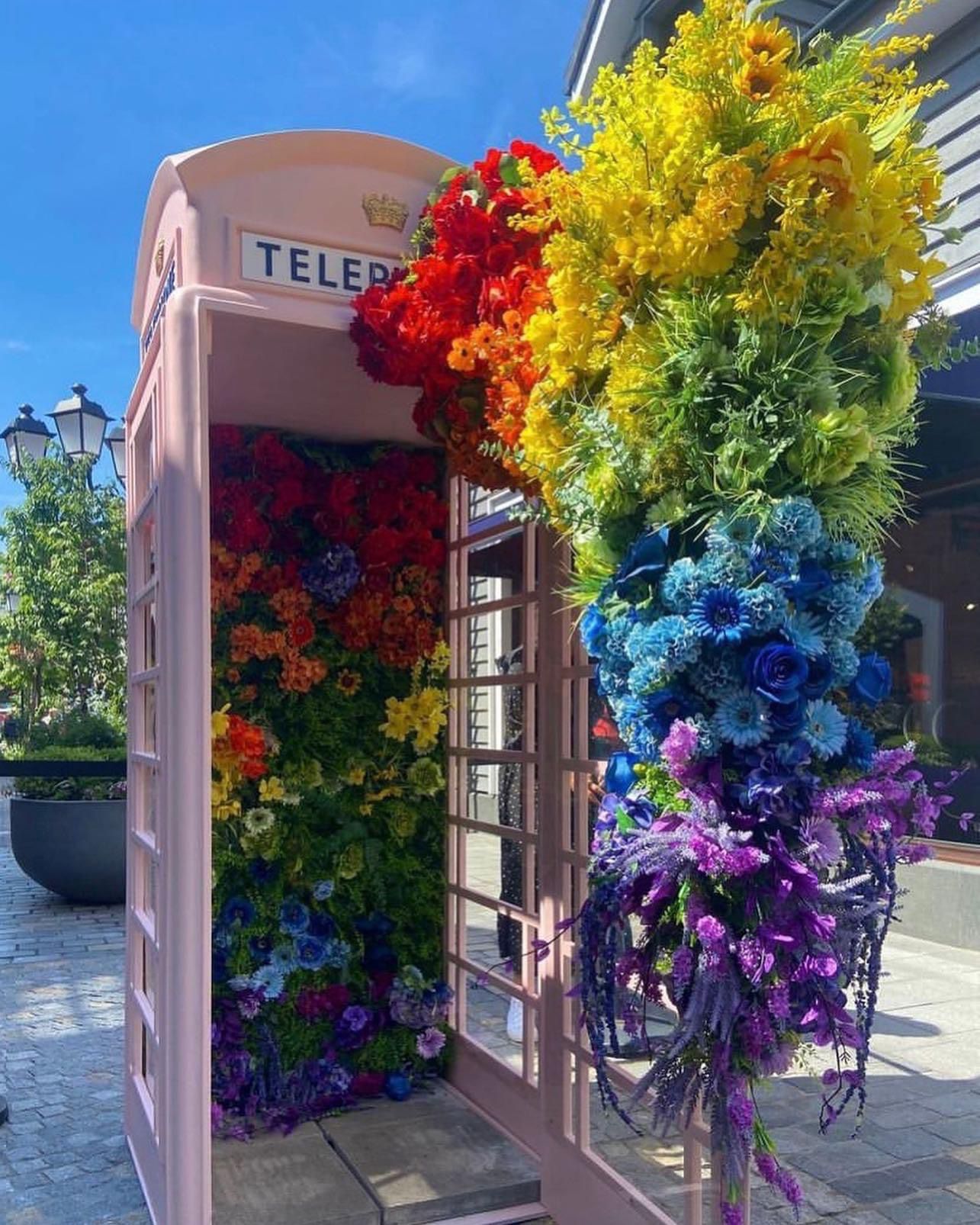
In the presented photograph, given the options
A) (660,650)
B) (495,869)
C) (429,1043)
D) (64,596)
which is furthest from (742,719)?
(64,596)

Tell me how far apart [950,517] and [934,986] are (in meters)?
2.92

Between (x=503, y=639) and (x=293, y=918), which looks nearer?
(x=293, y=918)

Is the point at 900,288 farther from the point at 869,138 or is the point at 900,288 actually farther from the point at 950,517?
the point at 950,517

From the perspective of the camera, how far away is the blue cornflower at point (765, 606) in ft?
5.60

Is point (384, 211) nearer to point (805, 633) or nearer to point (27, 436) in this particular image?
→ point (805, 633)

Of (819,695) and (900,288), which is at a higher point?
(900,288)

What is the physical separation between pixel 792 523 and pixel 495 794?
333 cm

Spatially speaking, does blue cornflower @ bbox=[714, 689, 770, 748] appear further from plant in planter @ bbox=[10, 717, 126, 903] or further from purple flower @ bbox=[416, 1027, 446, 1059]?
plant in planter @ bbox=[10, 717, 126, 903]

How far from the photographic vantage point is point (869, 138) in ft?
5.80

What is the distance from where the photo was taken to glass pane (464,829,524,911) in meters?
4.16

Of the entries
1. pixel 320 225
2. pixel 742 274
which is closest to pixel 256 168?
pixel 320 225

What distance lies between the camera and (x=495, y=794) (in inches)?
192

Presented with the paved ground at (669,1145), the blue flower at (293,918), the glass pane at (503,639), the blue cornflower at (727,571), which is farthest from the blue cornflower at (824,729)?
the blue flower at (293,918)

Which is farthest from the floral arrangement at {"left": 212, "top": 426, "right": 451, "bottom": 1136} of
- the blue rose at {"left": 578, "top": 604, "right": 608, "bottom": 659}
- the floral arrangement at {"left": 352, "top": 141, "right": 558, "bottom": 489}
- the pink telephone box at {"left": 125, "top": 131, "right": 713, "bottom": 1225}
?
the blue rose at {"left": 578, "top": 604, "right": 608, "bottom": 659}
